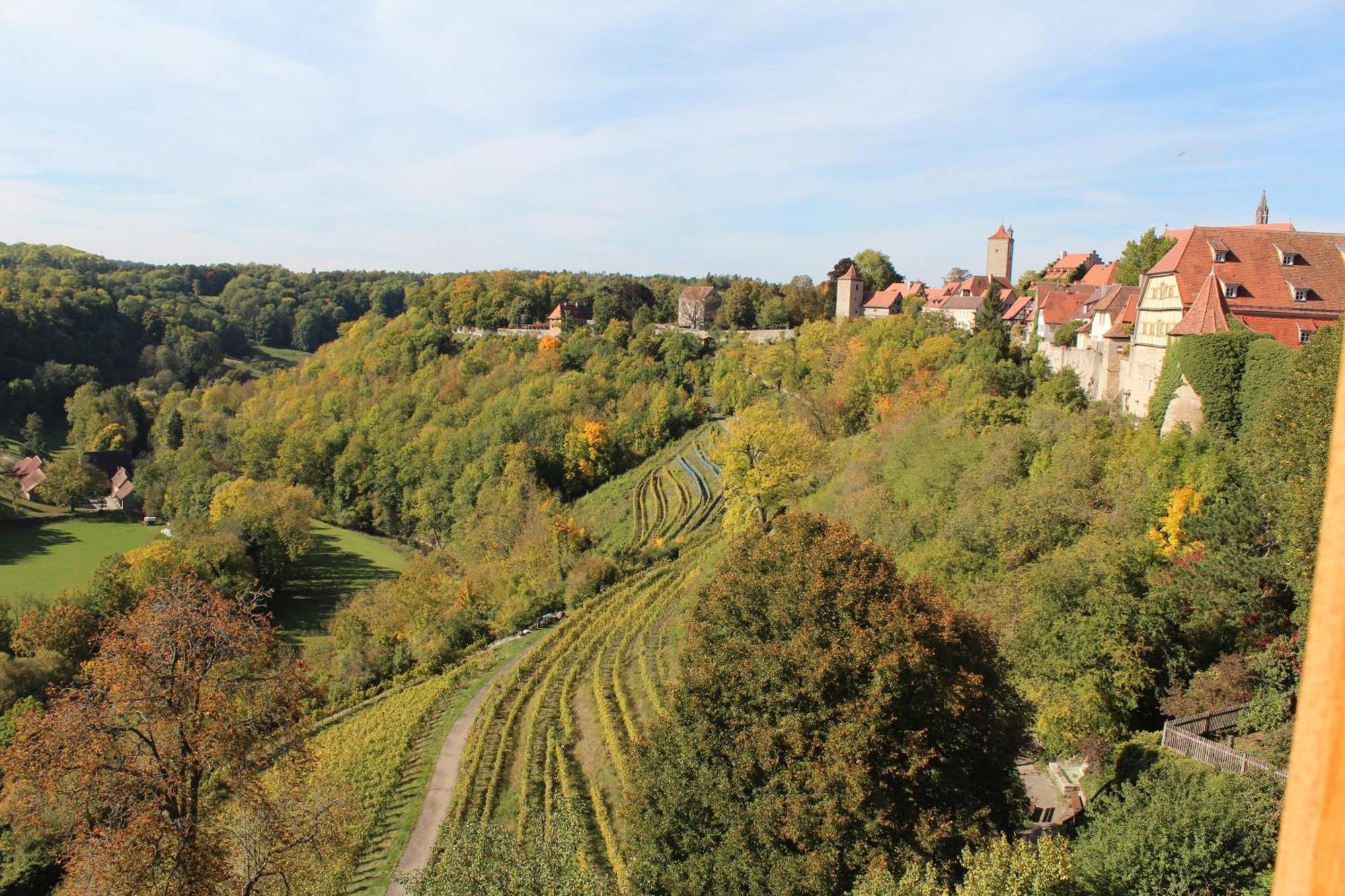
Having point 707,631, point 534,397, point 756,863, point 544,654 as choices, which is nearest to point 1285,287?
point 707,631

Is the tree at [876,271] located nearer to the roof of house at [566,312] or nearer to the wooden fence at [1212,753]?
the roof of house at [566,312]

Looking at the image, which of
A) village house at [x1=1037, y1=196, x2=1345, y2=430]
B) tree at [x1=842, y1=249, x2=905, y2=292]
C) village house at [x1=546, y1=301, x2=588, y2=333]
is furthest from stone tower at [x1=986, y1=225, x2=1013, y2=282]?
village house at [x1=1037, y1=196, x2=1345, y2=430]

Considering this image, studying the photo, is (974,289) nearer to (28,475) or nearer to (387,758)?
(387,758)

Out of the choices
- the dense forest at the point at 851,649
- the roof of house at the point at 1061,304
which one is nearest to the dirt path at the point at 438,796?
the dense forest at the point at 851,649

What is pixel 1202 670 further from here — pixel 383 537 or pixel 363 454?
pixel 363 454

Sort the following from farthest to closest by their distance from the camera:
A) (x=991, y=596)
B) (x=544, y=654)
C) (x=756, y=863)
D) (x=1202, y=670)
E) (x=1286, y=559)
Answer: (x=544, y=654) → (x=991, y=596) → (x=1202, y=670) → (x=1286, y=559) → (x=756, y=863)

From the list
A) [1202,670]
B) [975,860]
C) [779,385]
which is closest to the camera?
[975,860]

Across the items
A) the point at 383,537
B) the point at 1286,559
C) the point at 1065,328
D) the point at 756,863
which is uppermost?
the point at 1065,328

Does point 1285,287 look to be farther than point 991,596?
Yes
